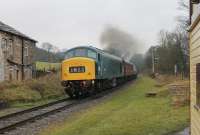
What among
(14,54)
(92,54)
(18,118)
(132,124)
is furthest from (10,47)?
(132,124)

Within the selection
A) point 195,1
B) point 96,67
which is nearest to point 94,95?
point 96,67

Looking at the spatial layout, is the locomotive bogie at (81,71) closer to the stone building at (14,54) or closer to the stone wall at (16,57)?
the stone building at (14,54)

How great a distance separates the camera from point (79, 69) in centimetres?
2742

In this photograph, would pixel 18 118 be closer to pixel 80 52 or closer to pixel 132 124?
pixel 132 124

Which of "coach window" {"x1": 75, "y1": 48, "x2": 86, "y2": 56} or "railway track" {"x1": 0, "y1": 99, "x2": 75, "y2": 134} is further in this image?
"coach window" {"x1": 75, "y1": 48, "x2": 86, "y2": 56}

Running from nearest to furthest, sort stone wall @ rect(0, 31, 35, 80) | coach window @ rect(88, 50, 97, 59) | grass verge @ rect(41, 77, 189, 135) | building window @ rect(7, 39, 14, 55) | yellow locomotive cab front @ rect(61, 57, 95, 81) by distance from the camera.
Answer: grass verge @ rect(41, 77, 189, 135) < yellow locomotive cab front @ rect(61, 57, 95, 81) < coach window @ rect(88, 50, 97, 59) < stone wall @ rect(0, 31, 35, 80) < building window @ rect(7, 39, 14, 55)

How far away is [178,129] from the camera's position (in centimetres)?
1277

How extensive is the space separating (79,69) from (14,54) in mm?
16224

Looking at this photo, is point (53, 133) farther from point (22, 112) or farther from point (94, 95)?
point (94, 95)

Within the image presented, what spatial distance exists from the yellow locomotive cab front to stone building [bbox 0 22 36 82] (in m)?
12.0

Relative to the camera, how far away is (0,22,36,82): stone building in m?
39.1

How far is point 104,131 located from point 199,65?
5.59 meters

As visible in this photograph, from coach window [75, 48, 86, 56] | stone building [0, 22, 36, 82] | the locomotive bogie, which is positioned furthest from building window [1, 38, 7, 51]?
coach window [75, 48, 86, 56]

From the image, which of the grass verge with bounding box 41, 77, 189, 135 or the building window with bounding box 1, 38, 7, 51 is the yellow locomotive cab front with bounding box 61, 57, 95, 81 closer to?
the grass verge with bounding box 41, 77, 189, 135
